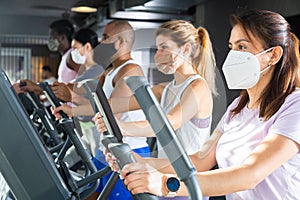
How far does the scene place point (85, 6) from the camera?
7906 millimetres

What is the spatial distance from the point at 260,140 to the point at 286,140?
17 cm

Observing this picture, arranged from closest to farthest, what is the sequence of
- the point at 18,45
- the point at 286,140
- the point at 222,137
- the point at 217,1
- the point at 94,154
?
1. the point at 286,140
2. the point at 222,137
3. the point at 94,154
4. the point at 217,1
5. the point at 18,45

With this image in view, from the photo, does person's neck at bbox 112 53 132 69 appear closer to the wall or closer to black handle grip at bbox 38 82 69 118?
black handle grip at bbox 38 82 69 118

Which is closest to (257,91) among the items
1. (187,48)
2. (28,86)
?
(187,48)

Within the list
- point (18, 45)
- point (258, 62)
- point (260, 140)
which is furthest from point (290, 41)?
point (18, 45)

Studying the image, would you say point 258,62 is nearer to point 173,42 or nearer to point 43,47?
point 173,42

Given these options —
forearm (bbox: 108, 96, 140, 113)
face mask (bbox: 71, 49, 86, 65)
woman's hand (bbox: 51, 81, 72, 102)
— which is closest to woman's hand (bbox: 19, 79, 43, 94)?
woman's hand (bbox: 51, 81, 72, 102)

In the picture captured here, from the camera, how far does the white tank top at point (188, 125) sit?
7.02ft

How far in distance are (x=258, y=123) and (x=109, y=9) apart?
Result: 574 centimetres

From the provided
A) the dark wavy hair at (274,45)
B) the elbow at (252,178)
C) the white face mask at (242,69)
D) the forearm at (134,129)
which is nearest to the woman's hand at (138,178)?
the elbow at (252,178)

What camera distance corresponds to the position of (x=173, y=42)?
2232 mm

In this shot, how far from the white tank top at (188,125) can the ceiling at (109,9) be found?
321 centimetres

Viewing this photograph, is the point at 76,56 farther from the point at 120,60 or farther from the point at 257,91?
the point at 257,91

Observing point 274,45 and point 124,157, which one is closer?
point 124,157
